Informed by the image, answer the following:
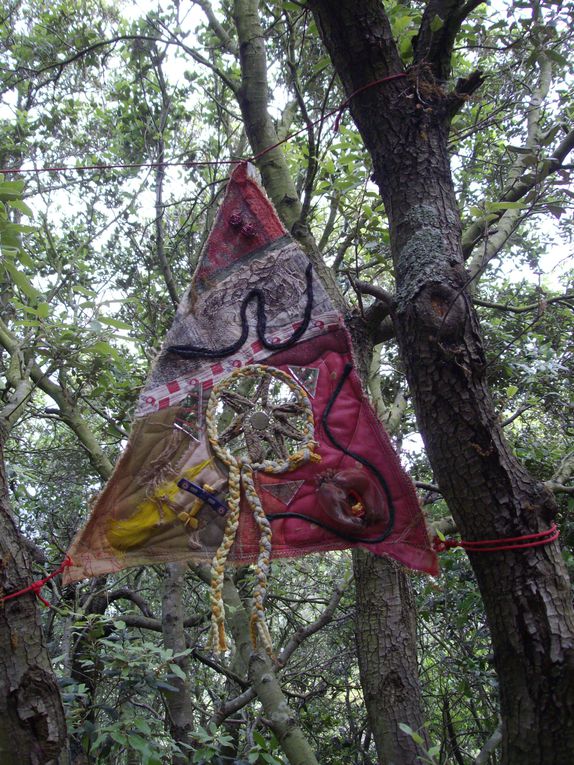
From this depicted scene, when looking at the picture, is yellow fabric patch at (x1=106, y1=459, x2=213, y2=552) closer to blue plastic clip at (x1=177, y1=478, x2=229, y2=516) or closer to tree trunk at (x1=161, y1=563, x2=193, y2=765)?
blue plastic clip at (x1=177, y1=478, x2=229, y2=516)

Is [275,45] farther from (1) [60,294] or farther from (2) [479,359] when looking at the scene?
(2) [479,359]

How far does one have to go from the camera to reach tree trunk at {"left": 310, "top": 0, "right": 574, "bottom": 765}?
1.23 meters

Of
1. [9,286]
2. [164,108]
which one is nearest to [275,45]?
[164,108]

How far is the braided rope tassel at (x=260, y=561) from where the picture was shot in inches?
57.7

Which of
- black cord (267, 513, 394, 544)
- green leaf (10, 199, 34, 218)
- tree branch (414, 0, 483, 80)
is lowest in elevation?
Result: black cord (267, 513, 394, 544)

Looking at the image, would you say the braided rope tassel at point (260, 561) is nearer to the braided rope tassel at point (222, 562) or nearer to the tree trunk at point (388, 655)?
the braided rope tassel at point (222, 562)

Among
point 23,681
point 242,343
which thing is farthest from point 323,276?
point 23,681

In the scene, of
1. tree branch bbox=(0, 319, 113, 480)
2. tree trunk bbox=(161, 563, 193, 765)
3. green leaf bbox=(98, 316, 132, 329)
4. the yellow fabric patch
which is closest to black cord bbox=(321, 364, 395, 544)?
the yellow fabric patch

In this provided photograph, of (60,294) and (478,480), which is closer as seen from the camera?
(478,480)

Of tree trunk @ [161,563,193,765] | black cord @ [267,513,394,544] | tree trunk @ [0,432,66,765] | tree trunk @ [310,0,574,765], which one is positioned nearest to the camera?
tree trunk @ [310,0,574,765]

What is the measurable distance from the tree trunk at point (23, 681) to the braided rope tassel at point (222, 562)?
15.8 inches

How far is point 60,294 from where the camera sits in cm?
437

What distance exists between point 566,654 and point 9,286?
3.74 m

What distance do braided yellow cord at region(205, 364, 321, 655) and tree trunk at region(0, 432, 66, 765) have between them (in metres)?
0.40
